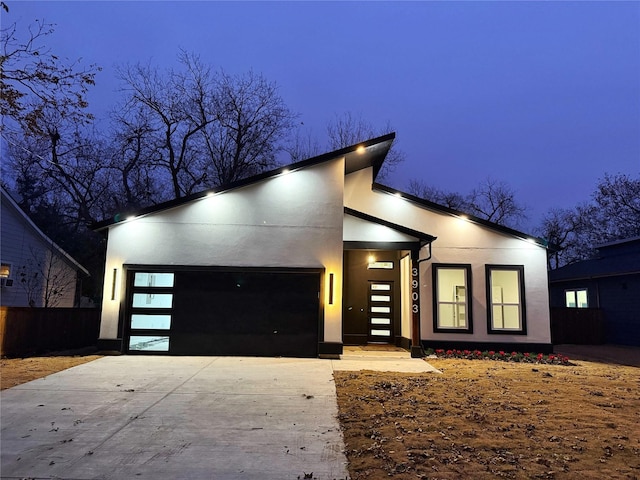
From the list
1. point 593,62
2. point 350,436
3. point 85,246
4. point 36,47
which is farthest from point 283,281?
point 593,62

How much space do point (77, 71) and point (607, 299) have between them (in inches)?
733

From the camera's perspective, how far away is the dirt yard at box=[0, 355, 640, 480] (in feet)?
12.6

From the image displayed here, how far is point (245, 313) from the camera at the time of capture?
1022 cm

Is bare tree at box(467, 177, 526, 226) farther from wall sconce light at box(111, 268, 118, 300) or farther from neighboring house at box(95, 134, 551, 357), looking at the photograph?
wall sconce light at box(111, 268, 118, 300)

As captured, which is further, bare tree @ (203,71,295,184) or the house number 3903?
bare tree @ (203,71,295,184)

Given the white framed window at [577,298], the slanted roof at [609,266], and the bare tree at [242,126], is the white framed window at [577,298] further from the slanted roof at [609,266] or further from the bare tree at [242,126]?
the bare tree at [242,126]

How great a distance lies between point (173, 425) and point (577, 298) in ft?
61.6

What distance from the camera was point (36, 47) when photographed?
23.0 ft

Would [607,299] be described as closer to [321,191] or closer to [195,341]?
[321,191]

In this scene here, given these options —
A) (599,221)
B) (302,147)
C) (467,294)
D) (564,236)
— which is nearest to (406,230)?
(467,294)

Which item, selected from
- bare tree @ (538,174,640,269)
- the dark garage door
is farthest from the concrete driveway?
bare tree @ (538,174,640,269)

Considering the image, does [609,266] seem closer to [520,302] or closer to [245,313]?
[520,302]

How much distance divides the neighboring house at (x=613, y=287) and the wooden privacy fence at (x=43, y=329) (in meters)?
18.1

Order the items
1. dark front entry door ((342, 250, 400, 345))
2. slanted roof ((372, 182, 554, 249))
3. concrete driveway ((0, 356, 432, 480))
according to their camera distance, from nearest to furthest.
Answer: concrete driveway ((0, 356, 432, 480)) < slanted roof ((372, 182, 554, 249)) < dark front entry door ((342, 250, 400, 345))
